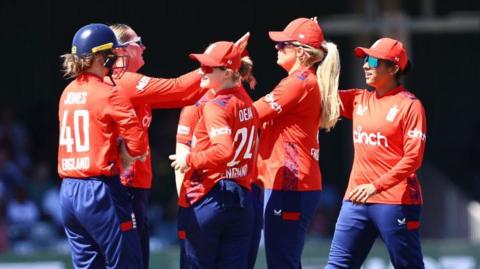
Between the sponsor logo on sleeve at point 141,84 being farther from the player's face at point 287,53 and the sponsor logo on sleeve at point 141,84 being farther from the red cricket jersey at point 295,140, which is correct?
the player's face at point 287,53

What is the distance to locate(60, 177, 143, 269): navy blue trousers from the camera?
22.9 feet


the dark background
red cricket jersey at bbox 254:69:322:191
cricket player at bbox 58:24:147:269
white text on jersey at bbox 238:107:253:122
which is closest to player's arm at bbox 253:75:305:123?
red cricket jersey at bbox 254:69:322:191

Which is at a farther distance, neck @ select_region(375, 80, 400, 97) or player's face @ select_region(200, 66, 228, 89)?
neck @ select_region(375, 80, 400, 97)

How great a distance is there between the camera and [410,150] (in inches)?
292

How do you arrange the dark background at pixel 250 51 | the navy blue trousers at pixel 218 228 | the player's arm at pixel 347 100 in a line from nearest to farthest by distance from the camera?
the navy blue trousers at pixel 218 228
the player's arm at pixel 347 100
the dark background at pixel 250 51

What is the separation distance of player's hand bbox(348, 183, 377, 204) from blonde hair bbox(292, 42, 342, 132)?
519 mm

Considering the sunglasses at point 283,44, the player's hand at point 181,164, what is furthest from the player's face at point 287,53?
the player's hand at point 181,164

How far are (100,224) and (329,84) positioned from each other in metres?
1.80

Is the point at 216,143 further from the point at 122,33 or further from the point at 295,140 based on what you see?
the point at 122,33

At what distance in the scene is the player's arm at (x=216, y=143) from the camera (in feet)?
22.8

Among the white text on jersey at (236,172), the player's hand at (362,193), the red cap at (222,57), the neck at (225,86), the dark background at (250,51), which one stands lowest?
the dark background at (250,51)

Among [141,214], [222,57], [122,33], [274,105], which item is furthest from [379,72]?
[141,214]

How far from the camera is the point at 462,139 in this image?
57.8 ft

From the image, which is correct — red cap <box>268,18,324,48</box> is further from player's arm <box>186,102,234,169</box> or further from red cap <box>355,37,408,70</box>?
player's arm <box>186,102,234,169</box>
